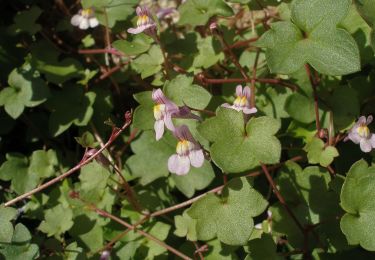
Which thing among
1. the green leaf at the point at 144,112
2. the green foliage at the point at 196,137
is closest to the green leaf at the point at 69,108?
the green foliage at the point at 196,137

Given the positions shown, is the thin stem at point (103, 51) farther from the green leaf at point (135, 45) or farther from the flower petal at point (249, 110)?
the flower petal at point (249, 110)

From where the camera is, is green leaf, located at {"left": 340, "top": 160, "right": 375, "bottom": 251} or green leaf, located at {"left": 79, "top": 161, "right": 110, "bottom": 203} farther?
green leaf, located at {"left": 79, "top": 161, "right": 110, "bottom": 203}

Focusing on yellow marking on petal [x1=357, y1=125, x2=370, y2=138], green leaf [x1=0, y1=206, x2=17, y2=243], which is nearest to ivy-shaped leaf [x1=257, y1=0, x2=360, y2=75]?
yellow marking on petal [x1=357, y1=125, x2=370, y2=138]

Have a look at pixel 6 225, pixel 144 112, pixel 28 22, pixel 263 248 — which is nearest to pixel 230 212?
pixel 263 248

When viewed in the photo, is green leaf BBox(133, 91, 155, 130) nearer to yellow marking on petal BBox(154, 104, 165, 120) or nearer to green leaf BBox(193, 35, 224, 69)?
yellow marking on petal BBox(154, 104, 165, 120)

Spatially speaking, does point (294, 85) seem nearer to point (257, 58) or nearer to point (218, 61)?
point (257, 58)

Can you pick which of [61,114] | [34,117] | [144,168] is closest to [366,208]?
[144,168]
